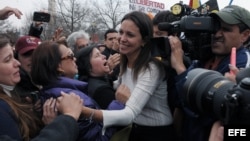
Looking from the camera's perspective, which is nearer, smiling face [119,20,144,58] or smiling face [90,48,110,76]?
smiling face [119,20,144,58]

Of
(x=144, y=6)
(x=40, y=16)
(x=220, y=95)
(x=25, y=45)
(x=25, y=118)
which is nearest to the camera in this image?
(x=220, y=95)

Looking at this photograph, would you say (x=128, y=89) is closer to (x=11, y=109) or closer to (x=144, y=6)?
(x=11, y=109)

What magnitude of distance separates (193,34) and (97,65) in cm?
99

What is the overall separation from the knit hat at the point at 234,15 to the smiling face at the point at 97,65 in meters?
1.11

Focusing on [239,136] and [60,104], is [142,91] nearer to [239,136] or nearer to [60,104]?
[60,104]

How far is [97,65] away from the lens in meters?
2.84

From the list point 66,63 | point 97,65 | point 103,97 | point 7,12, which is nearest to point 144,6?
point 7,12

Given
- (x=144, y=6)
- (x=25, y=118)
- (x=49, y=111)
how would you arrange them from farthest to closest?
(x=144, y=6) → (x=49, y=111) → (x=25, y=118)

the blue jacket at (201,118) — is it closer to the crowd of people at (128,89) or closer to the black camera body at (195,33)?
the crowd of people at (128,89)

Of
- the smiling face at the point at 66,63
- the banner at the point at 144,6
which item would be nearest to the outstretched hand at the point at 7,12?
the smiling face at the point at 66,63

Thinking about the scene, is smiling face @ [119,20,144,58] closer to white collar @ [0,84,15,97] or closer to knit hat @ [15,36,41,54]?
white collar @ [0,84,15,97]

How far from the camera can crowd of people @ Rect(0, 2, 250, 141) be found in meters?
1.85

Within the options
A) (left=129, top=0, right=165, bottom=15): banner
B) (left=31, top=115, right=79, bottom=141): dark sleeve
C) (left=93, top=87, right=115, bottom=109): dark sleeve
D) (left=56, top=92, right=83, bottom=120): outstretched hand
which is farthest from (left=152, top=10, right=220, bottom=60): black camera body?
(left=129, top=0, right=165, bottom=15): banner

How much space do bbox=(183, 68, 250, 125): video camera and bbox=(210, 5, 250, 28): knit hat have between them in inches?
23.8
